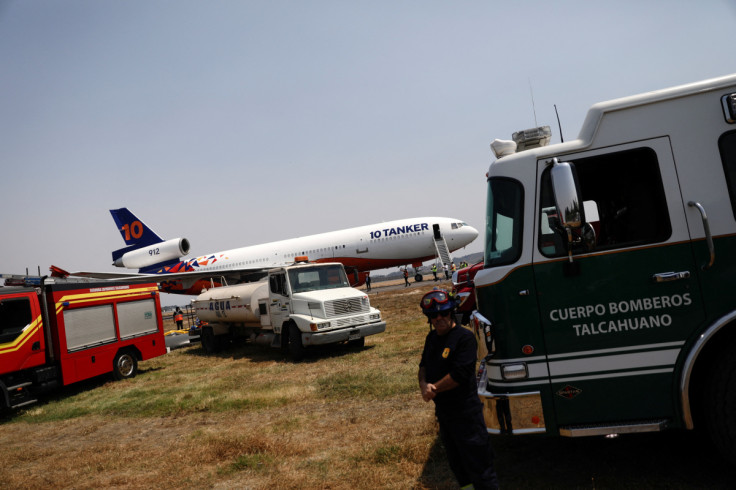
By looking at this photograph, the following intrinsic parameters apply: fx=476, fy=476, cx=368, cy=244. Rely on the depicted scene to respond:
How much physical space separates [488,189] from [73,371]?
35.8ft

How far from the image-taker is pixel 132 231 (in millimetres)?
39062

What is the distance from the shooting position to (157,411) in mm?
9453

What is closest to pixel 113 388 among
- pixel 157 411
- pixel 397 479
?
pixel 157 411

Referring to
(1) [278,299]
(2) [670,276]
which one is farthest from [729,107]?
(1) [278,299]

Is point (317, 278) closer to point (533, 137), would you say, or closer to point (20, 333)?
point (20, 333)

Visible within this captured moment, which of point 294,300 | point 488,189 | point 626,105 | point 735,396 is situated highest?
point 626,105

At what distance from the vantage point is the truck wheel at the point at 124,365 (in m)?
12.6

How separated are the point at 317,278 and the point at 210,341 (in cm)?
604

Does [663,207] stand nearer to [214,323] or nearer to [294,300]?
[294,300]

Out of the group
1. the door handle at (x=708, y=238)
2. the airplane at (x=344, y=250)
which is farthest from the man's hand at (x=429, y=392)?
the airplane at (x=344, y=250)

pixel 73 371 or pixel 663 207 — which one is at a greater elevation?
pixel 663 207

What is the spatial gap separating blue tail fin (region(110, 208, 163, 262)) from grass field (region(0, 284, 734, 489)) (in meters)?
28.5

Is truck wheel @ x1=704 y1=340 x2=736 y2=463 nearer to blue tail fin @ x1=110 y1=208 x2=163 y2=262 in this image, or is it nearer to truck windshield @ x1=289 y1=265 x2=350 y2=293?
truck windshield @ x1=289 y1=265 x2=350 y2=293

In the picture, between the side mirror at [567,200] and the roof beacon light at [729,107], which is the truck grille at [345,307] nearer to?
the side mirror at [567,200]
